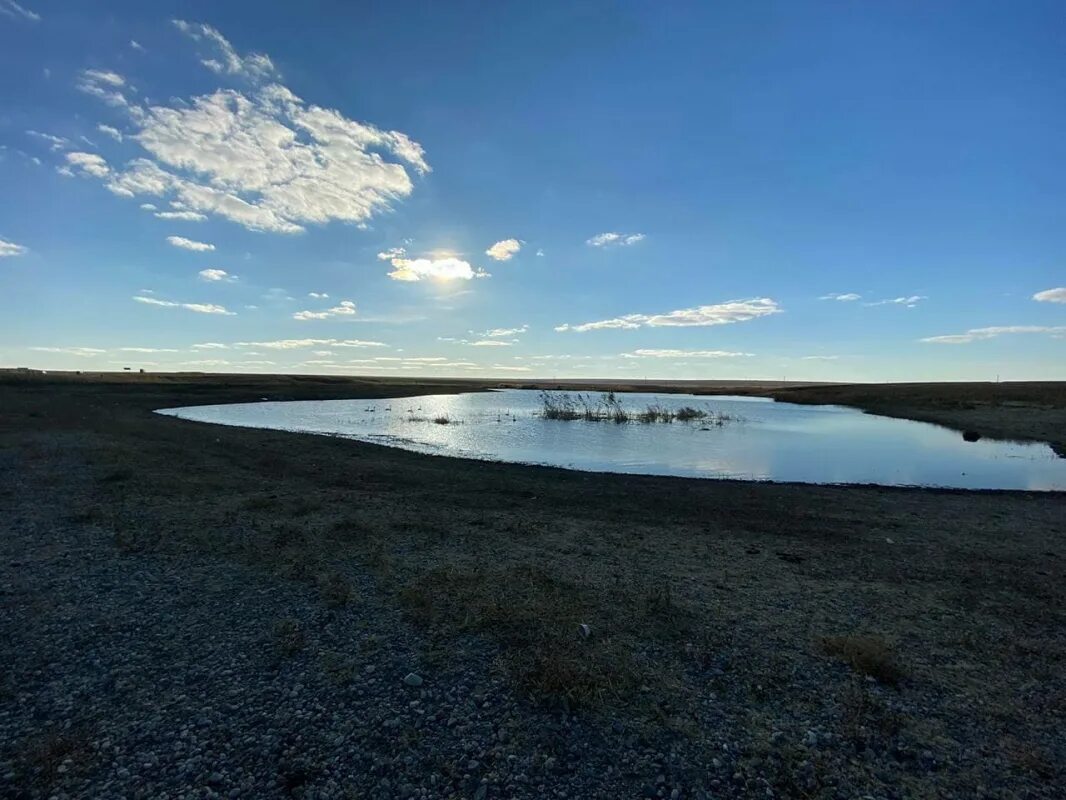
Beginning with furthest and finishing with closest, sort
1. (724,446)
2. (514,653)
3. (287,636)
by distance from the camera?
(724,446) < (287,636) < (514,653)

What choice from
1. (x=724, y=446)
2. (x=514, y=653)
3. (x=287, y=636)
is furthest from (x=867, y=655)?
(x=724, y=446)

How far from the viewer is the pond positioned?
78.5 ft

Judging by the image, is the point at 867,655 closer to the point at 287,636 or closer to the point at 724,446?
the point at 287,636

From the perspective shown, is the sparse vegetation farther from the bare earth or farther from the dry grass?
the dry grass

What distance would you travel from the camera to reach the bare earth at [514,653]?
181 inches

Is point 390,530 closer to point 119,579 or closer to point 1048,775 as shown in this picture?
point 119,579

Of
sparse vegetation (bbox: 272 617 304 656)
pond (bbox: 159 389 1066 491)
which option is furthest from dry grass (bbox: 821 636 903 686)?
pond (bbox: 159 389 1066 491)

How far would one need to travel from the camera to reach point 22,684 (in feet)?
17.9

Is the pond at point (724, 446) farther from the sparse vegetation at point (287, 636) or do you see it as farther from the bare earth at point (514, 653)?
the sparse vegetation at point (287, 636)

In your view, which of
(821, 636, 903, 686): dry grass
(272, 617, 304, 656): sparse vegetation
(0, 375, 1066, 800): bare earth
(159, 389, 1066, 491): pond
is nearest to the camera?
(0, 375, 1066, 800): bare earth

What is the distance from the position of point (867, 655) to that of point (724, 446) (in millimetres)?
28090

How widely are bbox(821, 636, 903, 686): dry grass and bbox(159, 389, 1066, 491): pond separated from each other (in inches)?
653

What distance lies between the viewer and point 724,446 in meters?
33.5

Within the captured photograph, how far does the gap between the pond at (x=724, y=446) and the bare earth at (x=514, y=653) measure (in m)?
10.3
